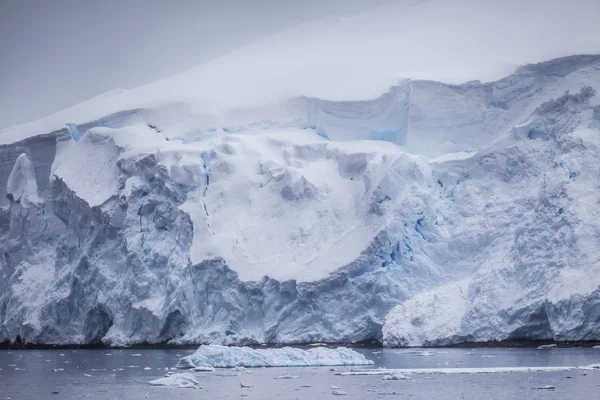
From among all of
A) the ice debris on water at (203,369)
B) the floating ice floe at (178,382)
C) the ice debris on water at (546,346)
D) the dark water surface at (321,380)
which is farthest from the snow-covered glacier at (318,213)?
the floating ice floe at (178,382)

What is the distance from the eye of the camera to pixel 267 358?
19.8 m

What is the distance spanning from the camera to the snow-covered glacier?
74.4 feet

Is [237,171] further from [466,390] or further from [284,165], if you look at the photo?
[466,390]

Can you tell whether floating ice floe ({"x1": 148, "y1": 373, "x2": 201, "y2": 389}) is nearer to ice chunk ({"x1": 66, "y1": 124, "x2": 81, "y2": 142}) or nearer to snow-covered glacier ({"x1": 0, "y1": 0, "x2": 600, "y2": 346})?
snow-covered glacier ({"x1": 0, "y1": 0, "x2": 600, "y2": 346})

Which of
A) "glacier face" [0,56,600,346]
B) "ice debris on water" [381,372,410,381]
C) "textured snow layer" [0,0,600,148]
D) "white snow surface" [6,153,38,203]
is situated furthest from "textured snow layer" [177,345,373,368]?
"white snow surface" [6,153,38,203]

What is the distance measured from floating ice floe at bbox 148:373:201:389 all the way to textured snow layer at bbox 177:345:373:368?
2.93m

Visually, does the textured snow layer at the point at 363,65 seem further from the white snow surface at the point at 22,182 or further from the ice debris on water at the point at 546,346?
the ice debris on water at the point at 546,346

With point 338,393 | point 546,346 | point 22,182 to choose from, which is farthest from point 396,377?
point 22,182

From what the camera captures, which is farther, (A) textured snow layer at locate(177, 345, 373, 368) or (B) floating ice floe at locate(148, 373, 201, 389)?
(A) textured snow layer at locate(177, 345, 373, 368)

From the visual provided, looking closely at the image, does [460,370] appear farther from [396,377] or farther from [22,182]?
[22,182]

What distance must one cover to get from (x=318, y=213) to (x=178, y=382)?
11.1m

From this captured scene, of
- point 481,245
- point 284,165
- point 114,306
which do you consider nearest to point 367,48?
point 284,165

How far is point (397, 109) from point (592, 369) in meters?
A: 13.4

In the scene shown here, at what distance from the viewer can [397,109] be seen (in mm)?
27984
